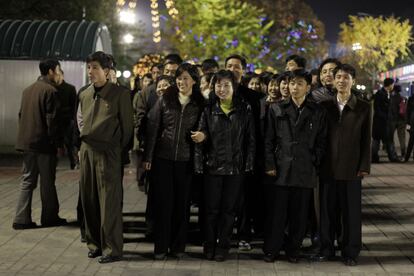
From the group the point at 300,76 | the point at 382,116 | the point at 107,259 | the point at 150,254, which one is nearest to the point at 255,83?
the point at 300,76

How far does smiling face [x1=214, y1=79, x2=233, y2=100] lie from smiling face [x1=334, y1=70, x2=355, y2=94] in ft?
3.68

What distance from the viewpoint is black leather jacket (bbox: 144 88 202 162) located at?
23.8 feet

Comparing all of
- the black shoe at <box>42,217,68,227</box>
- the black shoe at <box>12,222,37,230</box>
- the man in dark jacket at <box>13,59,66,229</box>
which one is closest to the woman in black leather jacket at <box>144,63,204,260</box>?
the man in dark jacket at <box>13,59,66,229</box>

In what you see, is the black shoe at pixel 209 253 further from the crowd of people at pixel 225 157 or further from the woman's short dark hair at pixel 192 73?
the woman's short dark hair at pixel 192 73

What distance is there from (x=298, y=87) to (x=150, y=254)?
2415 mm

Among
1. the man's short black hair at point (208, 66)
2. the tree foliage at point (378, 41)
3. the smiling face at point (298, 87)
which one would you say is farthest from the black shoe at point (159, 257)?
the tree foliage at point (378, 41)

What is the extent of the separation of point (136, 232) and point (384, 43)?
58293mm

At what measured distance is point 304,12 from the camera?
54438 millimetres

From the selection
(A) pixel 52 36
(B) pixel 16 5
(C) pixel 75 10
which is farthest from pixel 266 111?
(C) pixel 75 10

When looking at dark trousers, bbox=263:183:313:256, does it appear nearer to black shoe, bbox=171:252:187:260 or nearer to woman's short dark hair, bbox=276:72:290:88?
black shoe, bbox=171:252:187:260

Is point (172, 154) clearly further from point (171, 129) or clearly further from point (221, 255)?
point (221, 255)

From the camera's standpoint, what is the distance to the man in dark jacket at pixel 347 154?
7152 millimetres

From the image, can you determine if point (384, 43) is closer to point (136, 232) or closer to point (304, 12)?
point (304, 12)

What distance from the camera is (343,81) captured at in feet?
23.5
